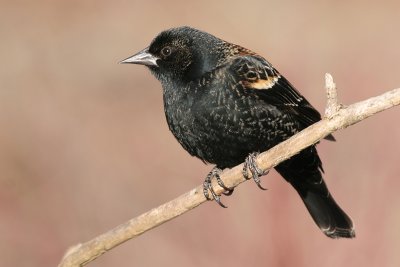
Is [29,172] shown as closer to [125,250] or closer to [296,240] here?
[125,250]

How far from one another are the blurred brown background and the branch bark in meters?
0.91

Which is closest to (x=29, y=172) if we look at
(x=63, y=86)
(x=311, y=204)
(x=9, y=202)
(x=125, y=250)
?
(x=9, y=202)

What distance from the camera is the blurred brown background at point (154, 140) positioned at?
619 centimetres

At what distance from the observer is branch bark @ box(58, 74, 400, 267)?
448cm

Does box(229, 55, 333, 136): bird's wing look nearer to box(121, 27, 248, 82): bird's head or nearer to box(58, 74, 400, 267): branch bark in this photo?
box(121, 27, 248, 82): bird's head

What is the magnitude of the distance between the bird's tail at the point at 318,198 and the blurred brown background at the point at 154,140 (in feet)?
0.28

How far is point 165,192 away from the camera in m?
7.89

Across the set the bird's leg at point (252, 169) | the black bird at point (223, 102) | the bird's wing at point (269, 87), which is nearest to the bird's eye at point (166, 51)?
the black bird at point (223, 102)

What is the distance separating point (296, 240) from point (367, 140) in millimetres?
1762

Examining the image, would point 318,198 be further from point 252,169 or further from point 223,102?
point 223,102

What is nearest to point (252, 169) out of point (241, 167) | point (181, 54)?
point (241, 167)

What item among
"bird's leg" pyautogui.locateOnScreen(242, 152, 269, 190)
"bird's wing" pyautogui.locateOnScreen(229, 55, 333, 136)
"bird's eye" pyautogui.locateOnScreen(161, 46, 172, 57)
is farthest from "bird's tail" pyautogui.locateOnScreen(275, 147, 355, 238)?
"bird's eye" pyautogui.locateOnScreen(161, 46, 172, 57)

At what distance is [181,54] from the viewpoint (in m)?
5.71

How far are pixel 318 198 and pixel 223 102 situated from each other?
121 cm
